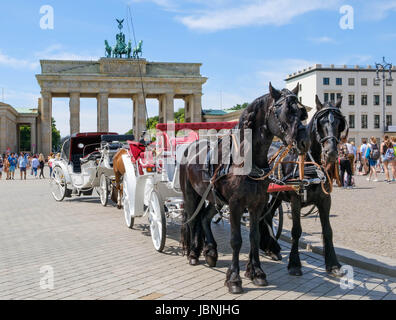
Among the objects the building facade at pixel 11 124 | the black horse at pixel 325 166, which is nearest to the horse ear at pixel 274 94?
the black horse at pixel 325 166

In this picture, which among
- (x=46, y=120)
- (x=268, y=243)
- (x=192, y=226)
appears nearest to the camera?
(x=192, y=226)

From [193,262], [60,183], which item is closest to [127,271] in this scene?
[193,262]

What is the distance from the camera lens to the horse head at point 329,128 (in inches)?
197

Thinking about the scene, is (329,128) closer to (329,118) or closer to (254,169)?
(329,118)

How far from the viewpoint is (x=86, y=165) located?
45.7 ft

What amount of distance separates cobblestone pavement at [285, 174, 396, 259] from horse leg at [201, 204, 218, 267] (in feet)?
4.83

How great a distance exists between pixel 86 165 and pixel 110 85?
56.8 m

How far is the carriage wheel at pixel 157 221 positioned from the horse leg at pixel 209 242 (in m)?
0.83

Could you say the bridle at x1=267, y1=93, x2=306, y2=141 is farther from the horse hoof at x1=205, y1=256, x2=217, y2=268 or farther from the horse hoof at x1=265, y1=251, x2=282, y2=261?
the horse hoof at x1=265, y1=251, x2=282, y2=261

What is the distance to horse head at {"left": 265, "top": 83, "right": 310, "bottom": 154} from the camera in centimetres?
426

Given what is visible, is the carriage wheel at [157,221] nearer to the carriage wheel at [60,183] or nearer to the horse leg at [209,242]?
the horse leg at [209,242]

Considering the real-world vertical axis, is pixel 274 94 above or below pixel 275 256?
above
